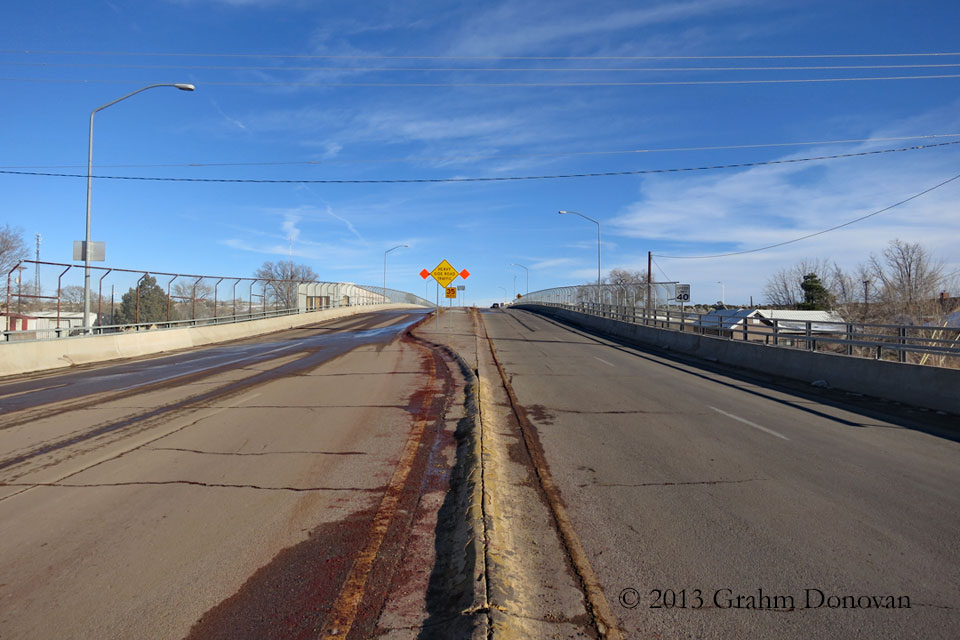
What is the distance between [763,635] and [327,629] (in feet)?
8.36

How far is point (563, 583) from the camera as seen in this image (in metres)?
3.98

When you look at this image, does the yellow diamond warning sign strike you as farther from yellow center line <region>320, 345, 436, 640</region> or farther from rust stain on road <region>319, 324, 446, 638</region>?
yellow center line <region>320, 345, 436, 640</region>

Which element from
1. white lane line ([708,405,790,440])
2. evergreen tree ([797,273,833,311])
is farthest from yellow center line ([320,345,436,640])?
evergreen tree ([797,273,833,311])

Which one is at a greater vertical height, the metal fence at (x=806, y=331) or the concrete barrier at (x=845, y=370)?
the metal fence at (x=806, y=331)

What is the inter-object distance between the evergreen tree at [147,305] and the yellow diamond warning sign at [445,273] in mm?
12268

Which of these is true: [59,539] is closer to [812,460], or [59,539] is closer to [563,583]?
[563,583]

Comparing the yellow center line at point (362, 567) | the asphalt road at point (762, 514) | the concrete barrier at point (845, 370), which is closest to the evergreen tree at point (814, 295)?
the concrete barrier at point (845, 370)

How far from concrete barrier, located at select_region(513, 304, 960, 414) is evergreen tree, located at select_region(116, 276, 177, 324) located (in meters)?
23.0

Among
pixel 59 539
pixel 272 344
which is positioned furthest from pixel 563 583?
pixel 272 344

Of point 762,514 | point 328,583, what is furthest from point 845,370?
point 328,583

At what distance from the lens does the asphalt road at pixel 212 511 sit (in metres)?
3.66

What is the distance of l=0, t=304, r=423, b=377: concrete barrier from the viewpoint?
57.3 ft

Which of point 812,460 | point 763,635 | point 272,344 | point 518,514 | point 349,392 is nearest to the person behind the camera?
point 763,635

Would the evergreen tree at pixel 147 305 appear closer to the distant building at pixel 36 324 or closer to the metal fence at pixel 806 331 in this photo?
the distant building at pixel 36 324
